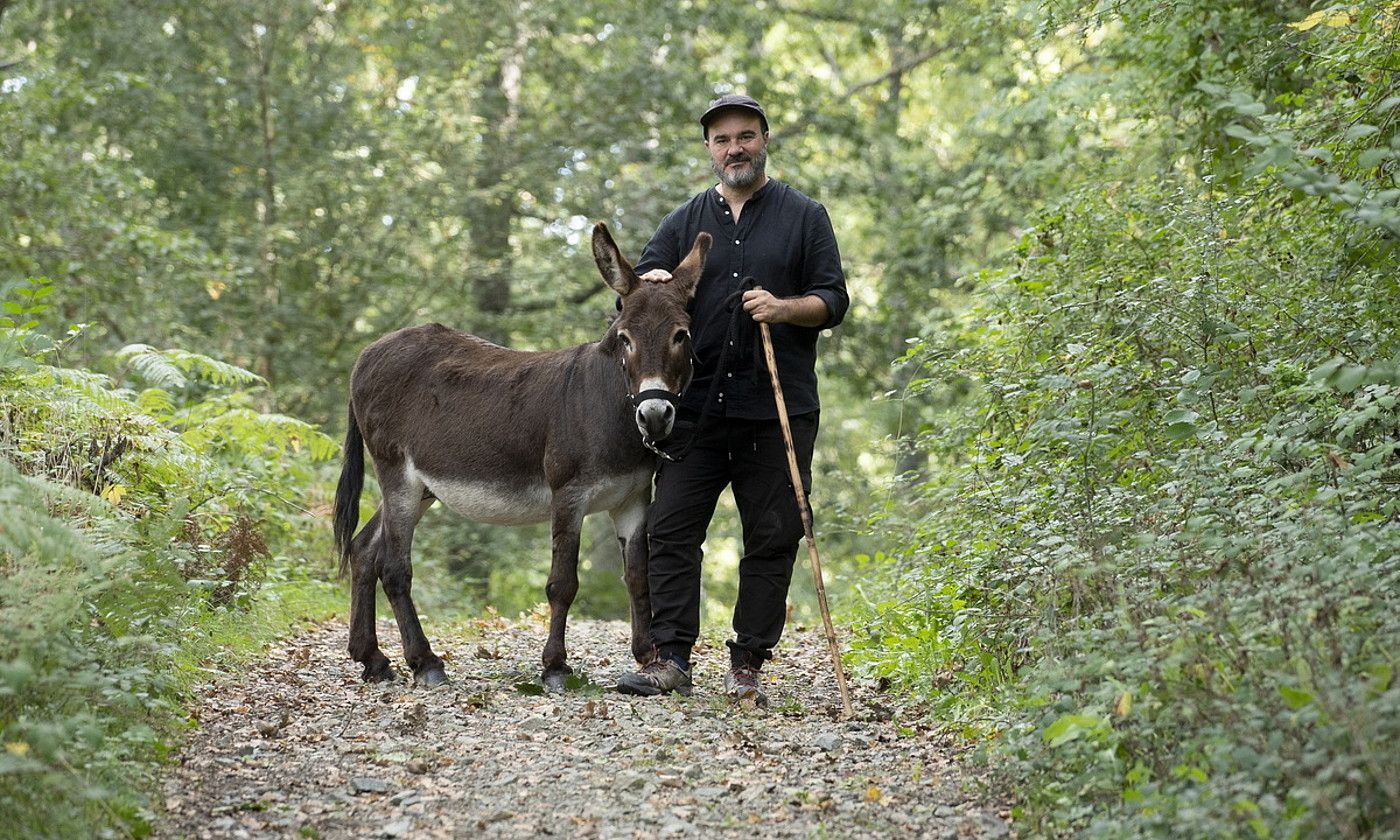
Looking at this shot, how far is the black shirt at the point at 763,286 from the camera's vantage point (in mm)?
6012

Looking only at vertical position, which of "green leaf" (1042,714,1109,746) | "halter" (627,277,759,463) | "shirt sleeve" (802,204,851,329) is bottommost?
"green leaf" (1042,714,1109,746)

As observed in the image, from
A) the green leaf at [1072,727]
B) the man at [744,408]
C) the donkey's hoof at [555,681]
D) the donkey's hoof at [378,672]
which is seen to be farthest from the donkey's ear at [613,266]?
the green leaf at [1072,727]

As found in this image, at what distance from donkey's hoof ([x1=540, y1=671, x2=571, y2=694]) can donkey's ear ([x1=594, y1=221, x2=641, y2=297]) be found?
1.85 m

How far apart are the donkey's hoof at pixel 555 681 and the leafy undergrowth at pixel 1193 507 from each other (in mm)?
1573

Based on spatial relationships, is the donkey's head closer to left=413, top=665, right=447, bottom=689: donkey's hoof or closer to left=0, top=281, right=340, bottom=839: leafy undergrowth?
left=413, top=665, right=447, bottom=689: donkey's hoof

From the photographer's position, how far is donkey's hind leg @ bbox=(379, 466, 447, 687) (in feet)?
21.3

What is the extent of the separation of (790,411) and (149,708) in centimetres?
300

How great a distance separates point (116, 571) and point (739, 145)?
3.25m

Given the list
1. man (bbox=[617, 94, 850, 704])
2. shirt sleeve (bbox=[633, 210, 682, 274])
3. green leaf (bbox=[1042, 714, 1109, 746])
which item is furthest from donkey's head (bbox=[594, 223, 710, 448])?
green leaf (bbox=[1042, 714, 1109, 746])

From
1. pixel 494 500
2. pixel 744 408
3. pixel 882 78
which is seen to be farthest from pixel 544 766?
pixel 882 78

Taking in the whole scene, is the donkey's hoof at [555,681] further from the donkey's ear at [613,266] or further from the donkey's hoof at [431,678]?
the donkey's ear at [613,266]

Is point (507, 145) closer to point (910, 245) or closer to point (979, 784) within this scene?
point (910, 245)

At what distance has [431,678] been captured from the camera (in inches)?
252

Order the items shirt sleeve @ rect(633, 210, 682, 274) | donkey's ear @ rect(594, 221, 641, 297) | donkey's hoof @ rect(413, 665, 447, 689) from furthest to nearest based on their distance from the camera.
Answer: donkey's hoof @ rect(413, 665, 447, 689), shirt sleeve @ rect(633, 210, 682, 274), donkey's ear @ rect(594, 221, 641, 297)
